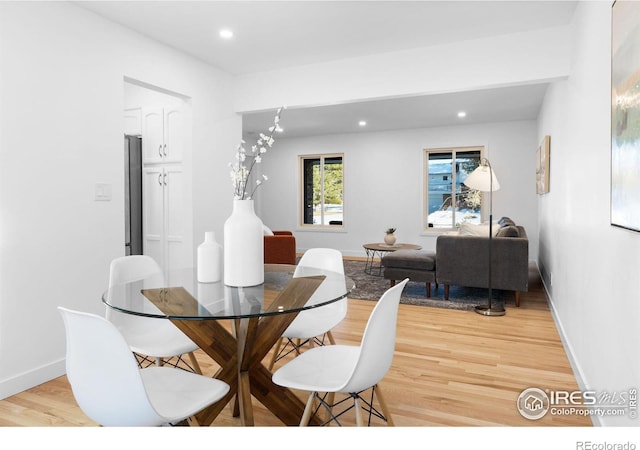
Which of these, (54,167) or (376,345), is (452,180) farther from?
(376,345)

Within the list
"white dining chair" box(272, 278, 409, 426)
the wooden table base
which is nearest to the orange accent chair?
the wooden table base

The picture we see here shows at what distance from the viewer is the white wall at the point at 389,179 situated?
7.63 metres

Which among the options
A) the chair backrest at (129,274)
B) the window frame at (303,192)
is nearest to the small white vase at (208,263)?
the chair backrest at (129,274)

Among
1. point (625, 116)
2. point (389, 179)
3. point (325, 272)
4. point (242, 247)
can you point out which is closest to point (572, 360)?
point (325, 272)

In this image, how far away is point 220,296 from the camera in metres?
1.93

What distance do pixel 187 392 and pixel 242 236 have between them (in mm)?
750

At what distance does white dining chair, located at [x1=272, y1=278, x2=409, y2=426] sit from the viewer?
162 cm

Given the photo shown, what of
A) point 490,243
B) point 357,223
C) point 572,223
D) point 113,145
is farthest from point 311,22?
point 357,223

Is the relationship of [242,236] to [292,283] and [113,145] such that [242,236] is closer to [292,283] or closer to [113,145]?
[292,283]

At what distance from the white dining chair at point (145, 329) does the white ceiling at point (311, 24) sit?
5.99ft

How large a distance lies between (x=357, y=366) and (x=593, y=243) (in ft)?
5.25

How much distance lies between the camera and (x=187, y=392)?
164cm

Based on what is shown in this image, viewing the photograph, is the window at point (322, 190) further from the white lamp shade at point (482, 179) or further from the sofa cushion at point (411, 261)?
the white lamp shade at point (482, 179)

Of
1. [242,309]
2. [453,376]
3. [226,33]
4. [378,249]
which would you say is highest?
[226,33]
